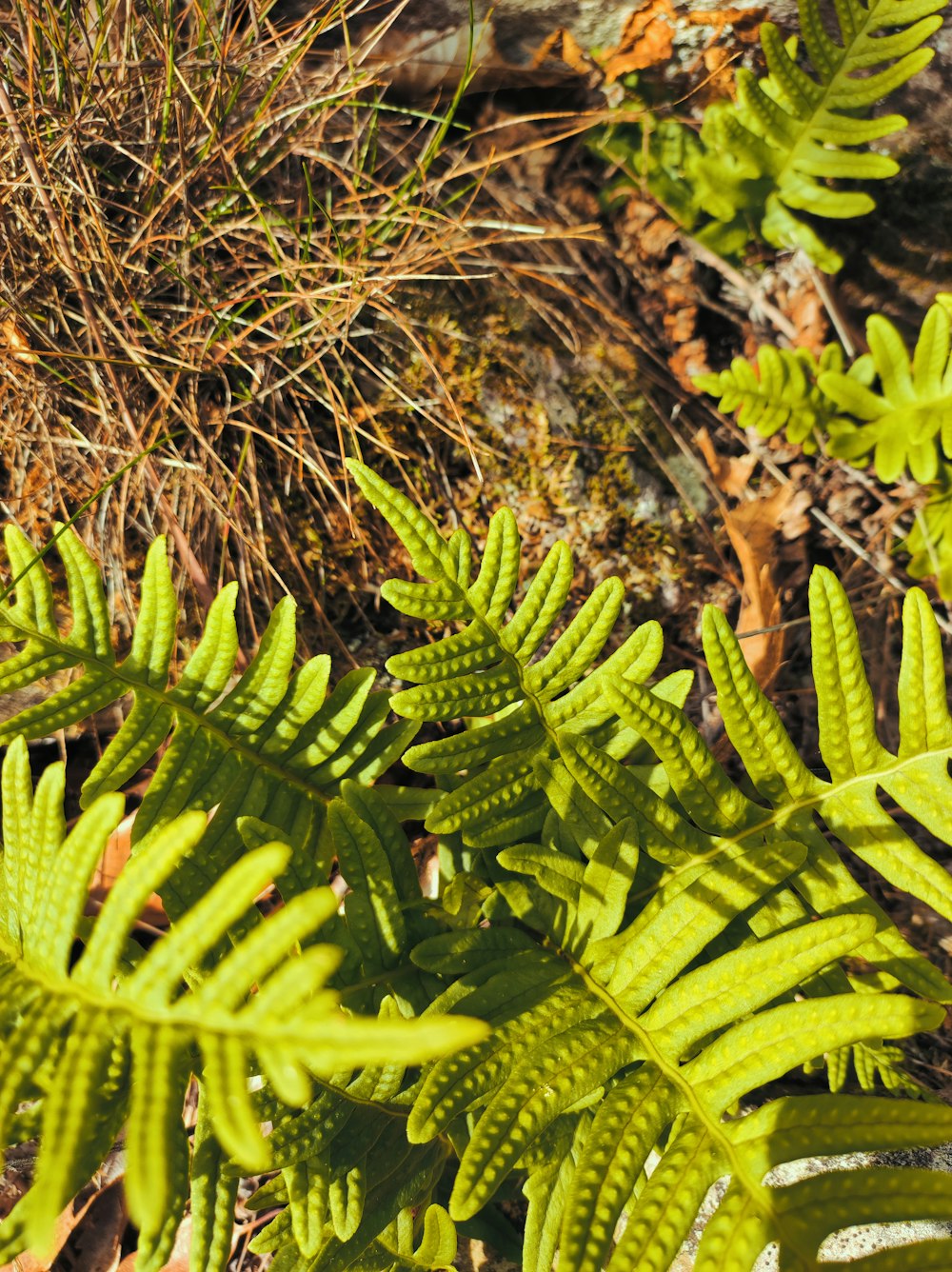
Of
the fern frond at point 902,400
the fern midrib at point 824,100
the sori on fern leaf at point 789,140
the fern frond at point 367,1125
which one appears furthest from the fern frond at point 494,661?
the fern midrib at point 824,100

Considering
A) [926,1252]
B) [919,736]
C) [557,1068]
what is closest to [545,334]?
[919,736]

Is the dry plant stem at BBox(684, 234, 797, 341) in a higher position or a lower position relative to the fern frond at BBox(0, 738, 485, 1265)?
higher

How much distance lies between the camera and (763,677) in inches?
98.8

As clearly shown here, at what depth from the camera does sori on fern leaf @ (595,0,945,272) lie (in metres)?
2.35

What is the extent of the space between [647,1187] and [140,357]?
2088mm

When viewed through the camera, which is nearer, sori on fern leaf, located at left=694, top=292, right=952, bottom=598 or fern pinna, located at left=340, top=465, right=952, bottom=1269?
fern pinna, located at left=340, top=465, right=952, bottom=1269

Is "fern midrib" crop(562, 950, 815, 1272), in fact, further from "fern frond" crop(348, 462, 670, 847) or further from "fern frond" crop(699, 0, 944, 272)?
"fern frond" crop(699, 0, 944, 272)

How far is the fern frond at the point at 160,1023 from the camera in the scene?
776 mm

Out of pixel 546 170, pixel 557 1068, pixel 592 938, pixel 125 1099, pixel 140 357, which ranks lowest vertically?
pixel 125 1099

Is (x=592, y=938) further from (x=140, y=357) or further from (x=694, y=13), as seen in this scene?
(x=694, y=13)

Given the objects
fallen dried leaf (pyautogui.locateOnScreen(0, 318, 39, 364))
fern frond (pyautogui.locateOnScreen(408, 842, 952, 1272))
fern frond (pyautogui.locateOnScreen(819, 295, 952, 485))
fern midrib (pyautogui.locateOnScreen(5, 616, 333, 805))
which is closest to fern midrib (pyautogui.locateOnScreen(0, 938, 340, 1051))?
fern frond (pyautogui.locateOnScreen(408, 842, 952, 1272))

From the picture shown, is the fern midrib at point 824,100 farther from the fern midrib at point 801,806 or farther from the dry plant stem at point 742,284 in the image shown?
the fern midrib at point 801,806

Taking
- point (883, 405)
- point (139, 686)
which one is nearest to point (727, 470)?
point (883, 405)

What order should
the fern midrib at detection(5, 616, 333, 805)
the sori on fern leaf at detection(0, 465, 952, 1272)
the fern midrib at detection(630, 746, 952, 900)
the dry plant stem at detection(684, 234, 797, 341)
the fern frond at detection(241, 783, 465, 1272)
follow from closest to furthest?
1. the sori on fern leaf at detection(0, 465, 952, 1272)
2. the fern frond at detection(241, 783, 465, 1272)
3. the fern midrib at detection(630, 746, 952, 900)
4. the fern midrib at detection(5, 616, 333, 805)
5. the dry plant stem at detection(684, 234, 797, 341)
